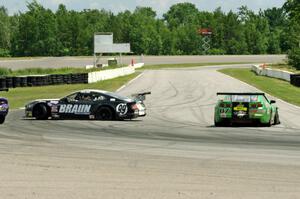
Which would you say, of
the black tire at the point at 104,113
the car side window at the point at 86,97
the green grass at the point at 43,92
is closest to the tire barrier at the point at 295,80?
the green grass at the point at 43,92

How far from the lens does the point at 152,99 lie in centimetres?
3491

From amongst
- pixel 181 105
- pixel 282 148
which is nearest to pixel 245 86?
pixel 181 105

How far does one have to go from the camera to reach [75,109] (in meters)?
24.2

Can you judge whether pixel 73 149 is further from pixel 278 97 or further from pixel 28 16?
pixel 28 16

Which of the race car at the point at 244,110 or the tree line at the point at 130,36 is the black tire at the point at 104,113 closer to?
the race car at the point at 244,110

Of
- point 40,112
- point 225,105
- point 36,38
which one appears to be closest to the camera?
point 225,105

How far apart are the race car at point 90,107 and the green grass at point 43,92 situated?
7661 mm

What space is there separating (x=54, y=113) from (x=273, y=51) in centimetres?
12962

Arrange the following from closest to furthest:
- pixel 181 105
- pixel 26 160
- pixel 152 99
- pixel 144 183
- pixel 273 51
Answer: pixel 144 183 → pixel 26 160 → pixel 181 105 → pixel 152 99 → pixel 273 51

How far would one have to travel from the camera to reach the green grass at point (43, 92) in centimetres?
3565

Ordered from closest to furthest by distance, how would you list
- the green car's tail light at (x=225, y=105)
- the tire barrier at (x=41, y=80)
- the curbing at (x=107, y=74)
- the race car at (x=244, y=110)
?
the race car at (x=244, y=110) < the green car's tail light at (x=225, y=105) < the tire barrier at (x=41, y=80) < the curbing at (x=107, y=74)

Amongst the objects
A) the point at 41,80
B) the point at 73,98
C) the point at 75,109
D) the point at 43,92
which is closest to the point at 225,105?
the point at 75,109

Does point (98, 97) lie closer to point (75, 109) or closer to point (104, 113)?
point (104, 113)

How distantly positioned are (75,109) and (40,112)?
4.32 ft
